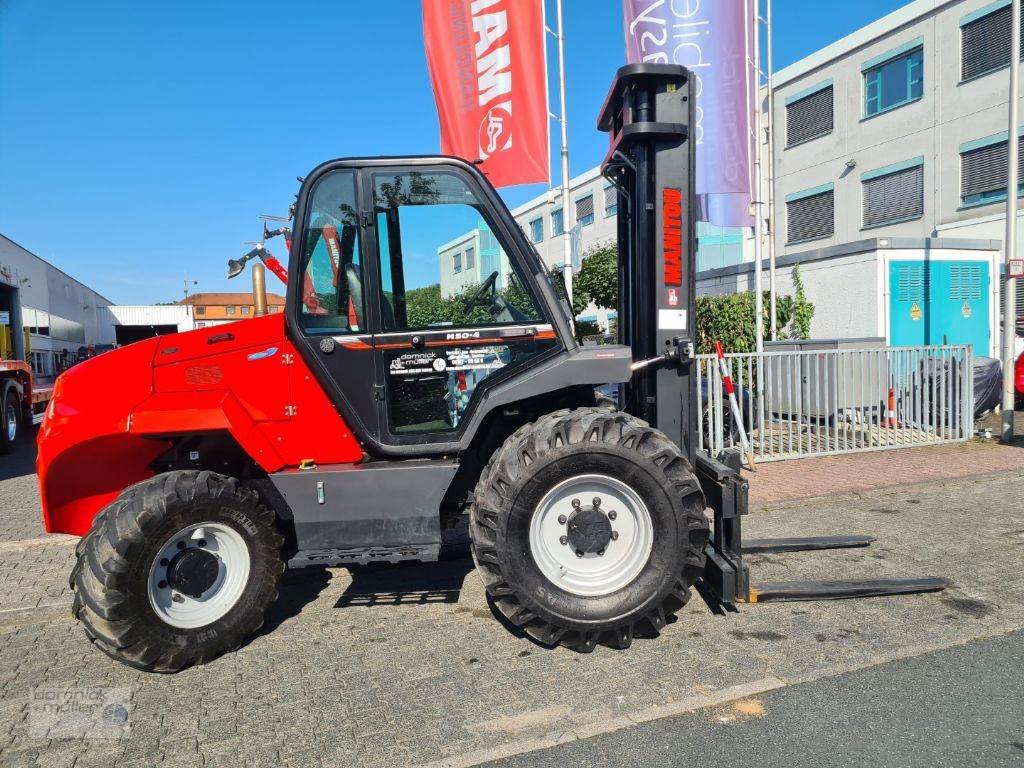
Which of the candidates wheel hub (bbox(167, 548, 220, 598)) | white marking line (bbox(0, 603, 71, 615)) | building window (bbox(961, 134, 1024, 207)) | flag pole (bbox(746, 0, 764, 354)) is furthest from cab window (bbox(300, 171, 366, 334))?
building window (bbox(961, 134, 1024, 207))

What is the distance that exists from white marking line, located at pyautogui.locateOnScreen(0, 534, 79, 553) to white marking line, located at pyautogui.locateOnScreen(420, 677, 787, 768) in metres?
5.05

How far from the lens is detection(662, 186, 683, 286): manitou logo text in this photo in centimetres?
443

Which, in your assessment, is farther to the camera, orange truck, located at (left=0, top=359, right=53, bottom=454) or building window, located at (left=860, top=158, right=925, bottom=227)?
building window, located at (left=860, top=158, right=925, bottom=227)

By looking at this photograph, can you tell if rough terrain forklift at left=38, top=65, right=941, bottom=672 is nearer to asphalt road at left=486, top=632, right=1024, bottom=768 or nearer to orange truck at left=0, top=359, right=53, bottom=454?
asphalt road at left=486, top=632, right=1024, bottom=768

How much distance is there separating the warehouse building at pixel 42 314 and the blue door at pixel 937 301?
1806 cm

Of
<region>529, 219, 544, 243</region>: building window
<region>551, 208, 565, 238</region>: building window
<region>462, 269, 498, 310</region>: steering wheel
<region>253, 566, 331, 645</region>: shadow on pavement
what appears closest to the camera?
<region>462, 269, 498, 310</region>: steering wheel

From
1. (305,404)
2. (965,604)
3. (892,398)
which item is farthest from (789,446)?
(305,404)

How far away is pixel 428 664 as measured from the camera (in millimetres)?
3760

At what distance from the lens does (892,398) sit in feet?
32.3

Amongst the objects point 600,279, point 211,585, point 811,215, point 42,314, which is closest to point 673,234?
point 211,585

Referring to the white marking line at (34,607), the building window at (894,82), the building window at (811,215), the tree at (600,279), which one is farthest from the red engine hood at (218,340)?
the building window at (811,215)

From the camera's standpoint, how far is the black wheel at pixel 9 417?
12.9 m

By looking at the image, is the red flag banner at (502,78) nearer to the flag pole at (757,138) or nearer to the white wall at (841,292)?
the flag pole at (757,138)

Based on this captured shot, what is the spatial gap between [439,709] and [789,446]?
7.15 m
